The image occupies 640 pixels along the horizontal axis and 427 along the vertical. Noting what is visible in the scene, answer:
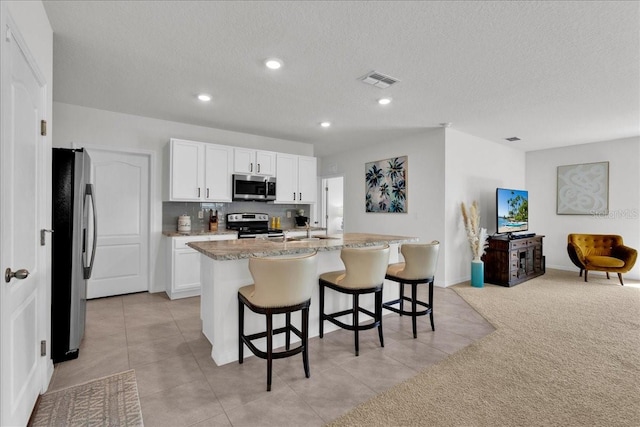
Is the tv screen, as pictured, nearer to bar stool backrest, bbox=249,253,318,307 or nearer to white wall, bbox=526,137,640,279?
white wall, bbox=526,137,640,279

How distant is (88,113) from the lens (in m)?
4.11

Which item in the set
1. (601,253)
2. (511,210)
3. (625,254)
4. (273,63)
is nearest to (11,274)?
(273,63)

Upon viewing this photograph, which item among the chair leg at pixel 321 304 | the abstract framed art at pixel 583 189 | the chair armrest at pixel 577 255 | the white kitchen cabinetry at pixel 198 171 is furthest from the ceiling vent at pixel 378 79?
the abstract framed art at pixel 583 189

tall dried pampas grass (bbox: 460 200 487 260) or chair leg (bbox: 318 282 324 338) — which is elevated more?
tall dried pampas grass (bbox: 460 200 487 260)

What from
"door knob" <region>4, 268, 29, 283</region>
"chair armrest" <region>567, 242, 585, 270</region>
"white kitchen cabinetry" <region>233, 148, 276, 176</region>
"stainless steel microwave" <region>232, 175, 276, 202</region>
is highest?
"white kitchen cabinetry" <region>233, 148, 276, 176</region>

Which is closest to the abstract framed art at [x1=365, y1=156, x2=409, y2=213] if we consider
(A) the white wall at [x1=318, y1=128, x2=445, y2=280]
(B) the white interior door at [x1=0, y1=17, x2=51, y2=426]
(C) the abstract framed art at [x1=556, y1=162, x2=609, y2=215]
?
(A) the white wall at [x1=318, y1=128, x2=445, y2=280]

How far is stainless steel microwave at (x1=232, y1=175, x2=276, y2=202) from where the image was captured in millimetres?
4938

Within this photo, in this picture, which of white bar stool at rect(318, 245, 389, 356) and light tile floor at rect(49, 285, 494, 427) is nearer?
light tile floor at rect(49, 285, 494, 427)

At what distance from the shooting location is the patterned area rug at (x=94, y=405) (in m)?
1.84

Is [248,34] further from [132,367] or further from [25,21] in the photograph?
[132,367]

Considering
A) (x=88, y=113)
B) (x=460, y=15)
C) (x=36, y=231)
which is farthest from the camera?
(x=88, y=113)

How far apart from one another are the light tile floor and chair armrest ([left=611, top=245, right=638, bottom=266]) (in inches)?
141

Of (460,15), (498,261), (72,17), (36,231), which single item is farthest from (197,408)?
(498,261)

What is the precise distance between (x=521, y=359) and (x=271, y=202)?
413 cm
